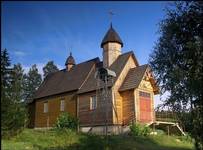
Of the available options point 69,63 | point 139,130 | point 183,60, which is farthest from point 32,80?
point 183,60

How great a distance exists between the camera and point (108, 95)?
3431 cm

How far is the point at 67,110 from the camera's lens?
130 feet

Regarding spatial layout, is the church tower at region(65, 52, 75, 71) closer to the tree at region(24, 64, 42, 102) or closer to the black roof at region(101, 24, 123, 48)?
the black roof at region(101, 24, 123, 48)

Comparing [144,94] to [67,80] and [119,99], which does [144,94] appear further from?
[67,80]

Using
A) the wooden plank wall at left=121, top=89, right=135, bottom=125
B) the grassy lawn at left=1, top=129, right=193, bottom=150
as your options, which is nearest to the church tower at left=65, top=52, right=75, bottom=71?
the wooden plank wall at left=121, top=89, right=135, bottom=125

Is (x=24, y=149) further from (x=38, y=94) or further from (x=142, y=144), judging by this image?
(x=38, y=94)

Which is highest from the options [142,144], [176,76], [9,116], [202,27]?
[202,27]

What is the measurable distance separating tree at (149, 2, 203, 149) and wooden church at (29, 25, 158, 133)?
12.6 m

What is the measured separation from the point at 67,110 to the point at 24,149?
19.2 meters

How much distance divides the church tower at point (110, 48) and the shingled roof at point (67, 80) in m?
2.87

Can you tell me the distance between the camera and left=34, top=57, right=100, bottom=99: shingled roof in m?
40.0

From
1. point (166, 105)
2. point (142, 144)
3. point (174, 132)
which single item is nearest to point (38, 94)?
point (174, 132)

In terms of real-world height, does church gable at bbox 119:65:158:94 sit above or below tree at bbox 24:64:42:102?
below

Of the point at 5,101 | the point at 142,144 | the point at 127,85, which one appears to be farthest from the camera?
the point at 127,85
